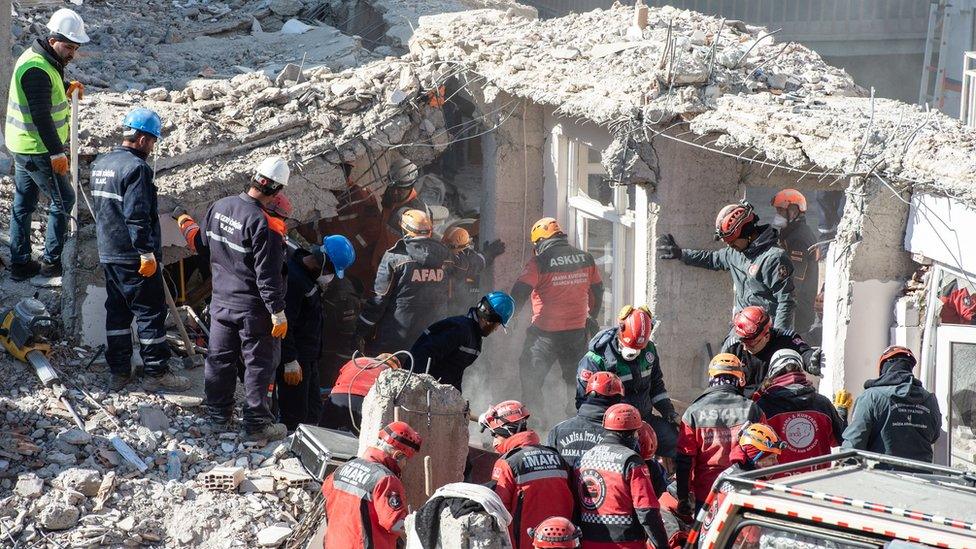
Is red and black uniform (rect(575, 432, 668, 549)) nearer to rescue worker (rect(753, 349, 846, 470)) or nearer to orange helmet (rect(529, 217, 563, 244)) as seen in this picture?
rescue worker (rect(753, 349, 846, 470))

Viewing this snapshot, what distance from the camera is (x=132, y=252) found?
852cm

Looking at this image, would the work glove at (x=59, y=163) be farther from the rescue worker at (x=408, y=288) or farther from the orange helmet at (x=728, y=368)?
the orange helmet at (x=728, y=368)

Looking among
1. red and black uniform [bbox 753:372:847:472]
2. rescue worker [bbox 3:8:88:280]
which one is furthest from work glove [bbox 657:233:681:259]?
rescue worker [bbox 3:8:88:280]

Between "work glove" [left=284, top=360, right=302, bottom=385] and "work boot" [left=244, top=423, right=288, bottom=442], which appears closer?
"work boot" [left=244, top=423, right=288, bottom=442]

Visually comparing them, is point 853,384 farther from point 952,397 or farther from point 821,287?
point 821,287

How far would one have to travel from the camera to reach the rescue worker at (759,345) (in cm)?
772

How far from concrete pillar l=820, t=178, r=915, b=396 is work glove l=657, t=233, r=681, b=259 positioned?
1.39 metres

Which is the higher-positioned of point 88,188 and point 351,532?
point 88,188

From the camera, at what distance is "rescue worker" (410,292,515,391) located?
8.36 m

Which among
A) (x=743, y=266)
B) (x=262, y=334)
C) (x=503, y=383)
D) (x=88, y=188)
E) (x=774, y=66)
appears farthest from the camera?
(x=503, y=383)

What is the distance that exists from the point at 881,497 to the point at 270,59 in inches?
415

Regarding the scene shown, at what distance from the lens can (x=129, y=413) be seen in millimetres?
8406

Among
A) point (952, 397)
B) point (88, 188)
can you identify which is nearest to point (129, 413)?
point (88, 188)

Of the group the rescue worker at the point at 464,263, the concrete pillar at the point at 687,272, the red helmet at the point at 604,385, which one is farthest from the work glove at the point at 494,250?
the red helmet at the point at 604,385
